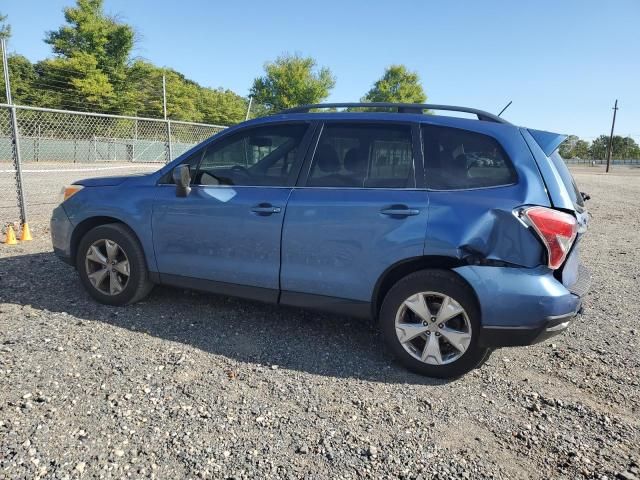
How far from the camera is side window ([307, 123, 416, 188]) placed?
3387 mm

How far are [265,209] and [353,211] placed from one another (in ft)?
2.38

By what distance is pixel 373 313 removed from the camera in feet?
11.3

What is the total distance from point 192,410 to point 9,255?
15.7 ft

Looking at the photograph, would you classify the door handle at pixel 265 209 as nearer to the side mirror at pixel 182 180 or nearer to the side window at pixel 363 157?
the side window at pixel 363 157

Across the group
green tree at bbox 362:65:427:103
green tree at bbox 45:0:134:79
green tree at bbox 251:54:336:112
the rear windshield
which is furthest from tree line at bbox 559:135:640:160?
the rear windshield

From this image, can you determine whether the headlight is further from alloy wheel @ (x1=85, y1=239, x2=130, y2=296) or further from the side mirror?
the side mirror

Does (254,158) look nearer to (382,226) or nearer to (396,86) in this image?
(382,226)

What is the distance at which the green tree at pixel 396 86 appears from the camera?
64312 millimetres

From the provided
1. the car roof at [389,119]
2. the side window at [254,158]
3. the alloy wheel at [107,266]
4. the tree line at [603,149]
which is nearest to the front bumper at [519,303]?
the car roof at [389,119]

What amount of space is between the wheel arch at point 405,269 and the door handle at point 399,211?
0.31 m

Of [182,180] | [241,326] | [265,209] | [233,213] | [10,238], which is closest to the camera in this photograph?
[265,209]

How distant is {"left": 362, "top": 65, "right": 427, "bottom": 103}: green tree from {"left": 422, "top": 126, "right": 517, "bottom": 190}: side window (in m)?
63.7

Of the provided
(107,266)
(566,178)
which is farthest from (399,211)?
(107,266)

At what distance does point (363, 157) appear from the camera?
350 centimetres
